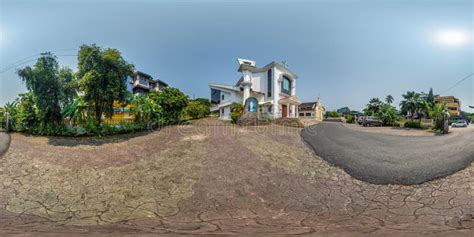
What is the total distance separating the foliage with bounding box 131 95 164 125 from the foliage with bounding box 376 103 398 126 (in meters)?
15.3

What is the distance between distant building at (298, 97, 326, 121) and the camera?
25373 millimetres

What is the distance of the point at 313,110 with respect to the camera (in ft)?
88.4

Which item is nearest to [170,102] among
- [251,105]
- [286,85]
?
[251,105]

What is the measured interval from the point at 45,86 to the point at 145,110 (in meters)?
4.58

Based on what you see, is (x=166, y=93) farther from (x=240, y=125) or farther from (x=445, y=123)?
(x=445, y=123)

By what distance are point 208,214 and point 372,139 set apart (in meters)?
7.64

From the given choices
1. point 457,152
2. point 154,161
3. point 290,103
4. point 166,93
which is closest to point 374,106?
point 290,103

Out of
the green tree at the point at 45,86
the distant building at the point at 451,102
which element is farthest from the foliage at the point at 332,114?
the green tree at the point at 45,86

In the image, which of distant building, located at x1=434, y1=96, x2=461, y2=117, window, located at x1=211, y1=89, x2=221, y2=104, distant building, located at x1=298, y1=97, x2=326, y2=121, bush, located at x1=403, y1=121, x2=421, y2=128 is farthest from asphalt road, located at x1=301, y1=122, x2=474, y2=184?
window, located at x1=211, y1=89, x2=221, y2=104

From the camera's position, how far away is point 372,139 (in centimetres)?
895

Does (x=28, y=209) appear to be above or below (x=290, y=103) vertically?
below

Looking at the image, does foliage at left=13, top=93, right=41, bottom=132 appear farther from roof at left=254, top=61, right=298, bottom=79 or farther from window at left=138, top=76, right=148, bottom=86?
roof at left=254, top=61, right=298, bottom=79

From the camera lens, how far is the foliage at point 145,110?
12805mm

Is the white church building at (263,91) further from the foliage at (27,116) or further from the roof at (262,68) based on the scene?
the foliage at (27,116)
